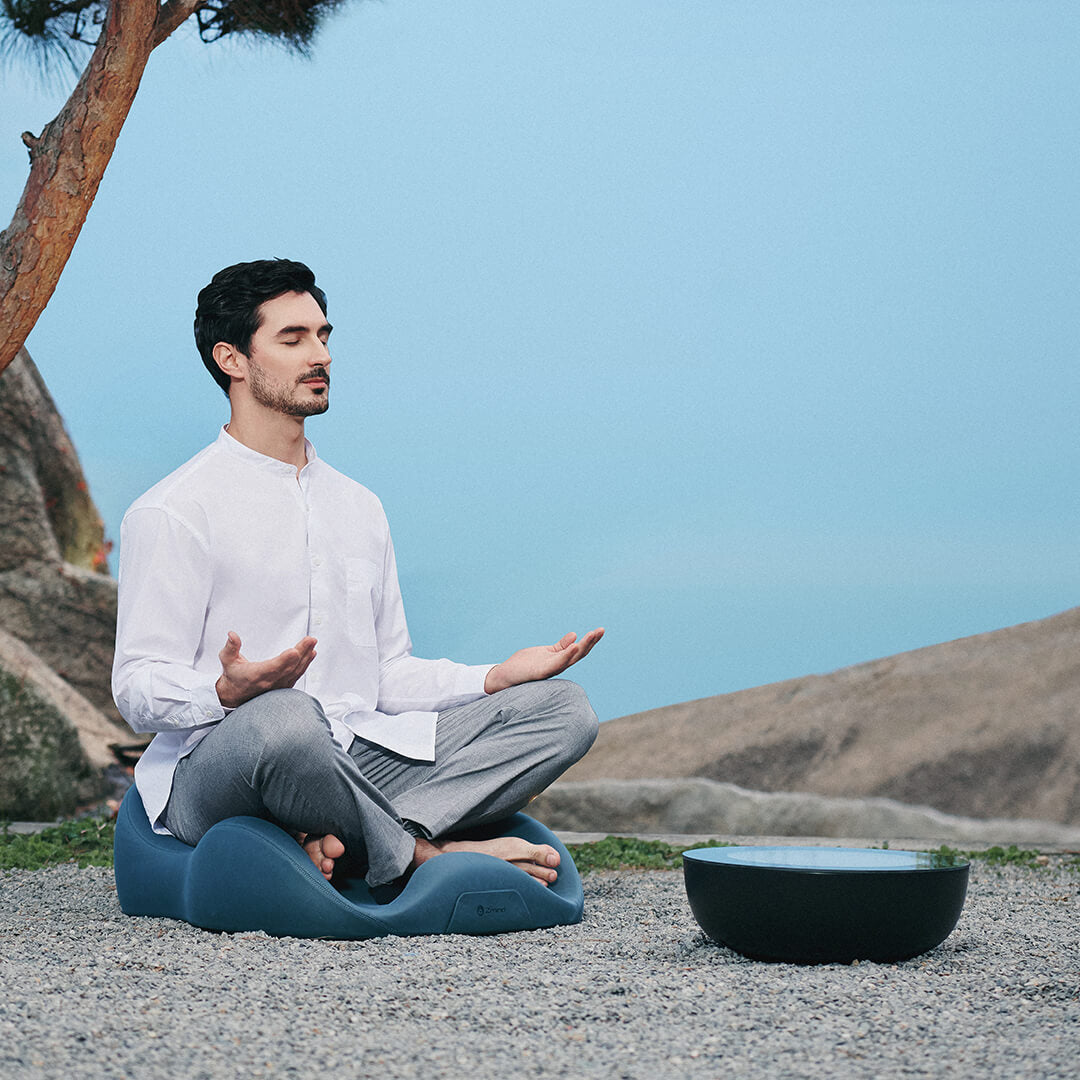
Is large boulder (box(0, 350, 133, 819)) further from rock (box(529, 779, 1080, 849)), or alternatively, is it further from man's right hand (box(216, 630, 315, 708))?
man's right hand (box(216, 630, 315, 708))

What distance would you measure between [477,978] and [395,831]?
1.74 ft

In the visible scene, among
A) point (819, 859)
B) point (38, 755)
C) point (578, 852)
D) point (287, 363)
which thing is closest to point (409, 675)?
point (287, 363)

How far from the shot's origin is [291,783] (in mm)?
2330

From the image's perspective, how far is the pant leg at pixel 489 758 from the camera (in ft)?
8.60

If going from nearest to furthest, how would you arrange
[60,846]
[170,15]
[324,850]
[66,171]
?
1. [324,850]
2. [66,171]
3. [170,15]
4. [60,846]

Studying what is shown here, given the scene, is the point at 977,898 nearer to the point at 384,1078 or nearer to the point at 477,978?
the point at 477,978

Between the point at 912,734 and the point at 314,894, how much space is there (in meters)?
3.47

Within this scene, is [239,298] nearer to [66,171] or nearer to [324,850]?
[66,171]

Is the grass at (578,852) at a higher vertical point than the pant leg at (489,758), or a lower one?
lower

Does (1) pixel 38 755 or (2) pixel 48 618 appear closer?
(1) pixel 38 755

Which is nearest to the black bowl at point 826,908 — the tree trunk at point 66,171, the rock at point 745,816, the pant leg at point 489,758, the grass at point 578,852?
the pant leg at point 489,758

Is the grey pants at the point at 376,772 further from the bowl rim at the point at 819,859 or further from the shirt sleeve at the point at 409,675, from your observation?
the bowl rim at the point at 819,859

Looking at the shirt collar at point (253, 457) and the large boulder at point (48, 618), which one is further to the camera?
the large boulder at point (48, 618)

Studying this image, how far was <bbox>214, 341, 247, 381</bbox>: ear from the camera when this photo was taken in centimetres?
276
